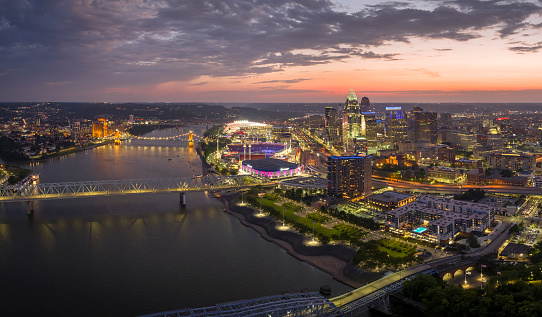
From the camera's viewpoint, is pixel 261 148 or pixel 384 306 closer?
pixel 384 306

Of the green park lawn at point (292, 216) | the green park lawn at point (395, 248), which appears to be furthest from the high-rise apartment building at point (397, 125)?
the green park lawn at point (395, 248)

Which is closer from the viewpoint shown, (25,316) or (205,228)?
(25,316)

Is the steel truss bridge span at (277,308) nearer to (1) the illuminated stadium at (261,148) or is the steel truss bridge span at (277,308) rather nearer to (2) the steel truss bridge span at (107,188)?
(2) the steel truss bridge span at (107,188)

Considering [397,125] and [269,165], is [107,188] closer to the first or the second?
[269,165]

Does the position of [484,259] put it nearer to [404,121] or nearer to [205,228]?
[205,228]

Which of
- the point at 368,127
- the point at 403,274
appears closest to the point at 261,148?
the point at 368,127

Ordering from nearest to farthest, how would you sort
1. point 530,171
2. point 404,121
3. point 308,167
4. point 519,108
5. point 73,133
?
point 530,171, point 308,167, point 404,121, point 73,133, point 519,108

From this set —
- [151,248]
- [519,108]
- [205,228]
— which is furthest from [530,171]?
[519,108]

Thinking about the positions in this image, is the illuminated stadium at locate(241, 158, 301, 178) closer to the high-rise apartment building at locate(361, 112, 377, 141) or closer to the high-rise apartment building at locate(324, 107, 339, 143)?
the high-rise apartment building at locate(361, 112, 377, 141)
